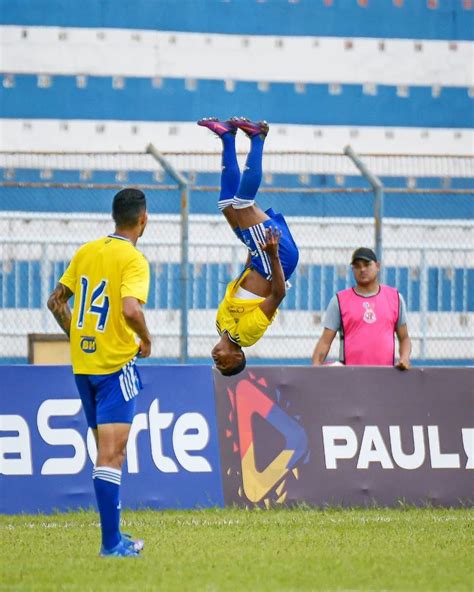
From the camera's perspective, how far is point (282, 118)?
21.5m

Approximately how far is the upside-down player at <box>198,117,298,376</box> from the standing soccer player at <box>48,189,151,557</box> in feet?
5.51

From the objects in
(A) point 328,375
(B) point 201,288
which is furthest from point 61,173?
(A) point 328,375

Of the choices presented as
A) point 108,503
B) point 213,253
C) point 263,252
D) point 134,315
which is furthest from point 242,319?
point 213,253

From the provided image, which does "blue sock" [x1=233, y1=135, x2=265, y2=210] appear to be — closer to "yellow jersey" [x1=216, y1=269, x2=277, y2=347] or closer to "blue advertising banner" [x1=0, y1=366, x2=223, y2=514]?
"yellow jersey" [x1=216, y1=269, x2=277, y2=347]

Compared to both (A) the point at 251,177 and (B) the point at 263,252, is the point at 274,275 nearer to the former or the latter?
(B) the point at 263,252

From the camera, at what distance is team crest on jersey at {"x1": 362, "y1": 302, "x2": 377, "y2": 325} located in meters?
12.4

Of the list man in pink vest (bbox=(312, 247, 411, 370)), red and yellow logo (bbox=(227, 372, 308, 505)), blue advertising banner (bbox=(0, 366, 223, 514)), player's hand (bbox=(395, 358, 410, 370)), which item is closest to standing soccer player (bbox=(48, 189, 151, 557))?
blue advertising banner (bbox=(0, 366, 223, 514))

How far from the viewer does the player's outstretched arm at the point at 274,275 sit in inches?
388

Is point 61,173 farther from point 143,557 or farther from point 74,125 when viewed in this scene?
point 143,557

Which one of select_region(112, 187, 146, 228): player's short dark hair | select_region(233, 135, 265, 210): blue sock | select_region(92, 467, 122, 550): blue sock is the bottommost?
select_region(92, 467, 122, 550): blue sock

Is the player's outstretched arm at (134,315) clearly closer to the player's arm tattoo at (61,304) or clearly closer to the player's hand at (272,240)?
the player's arm tattoo at (61,304)

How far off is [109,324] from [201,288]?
28.1 feet

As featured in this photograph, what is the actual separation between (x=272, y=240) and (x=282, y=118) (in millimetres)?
11880

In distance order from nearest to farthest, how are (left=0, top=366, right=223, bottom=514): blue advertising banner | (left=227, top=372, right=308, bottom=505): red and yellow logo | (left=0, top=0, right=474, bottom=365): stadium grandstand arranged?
1. (left=0, top=366, right=223, bottom=514): blue advertising banner
2. (left=227, top=372, right=308, bottom=505): red and yellow logo
3. (left=0, top=0, right=474, bottom=365): stadium grandstand
